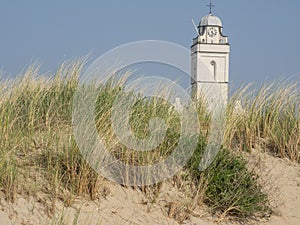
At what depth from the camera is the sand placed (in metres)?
4.64

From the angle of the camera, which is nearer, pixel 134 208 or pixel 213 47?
pixel 134 208

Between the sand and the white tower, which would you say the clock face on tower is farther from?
the sand

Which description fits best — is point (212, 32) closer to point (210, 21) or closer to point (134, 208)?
point (210, 21)

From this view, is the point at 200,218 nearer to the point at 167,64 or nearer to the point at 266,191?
the point at 266,191

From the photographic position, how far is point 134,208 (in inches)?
203

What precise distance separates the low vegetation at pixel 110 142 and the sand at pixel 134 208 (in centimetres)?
10

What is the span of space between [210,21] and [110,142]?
41.1 meters

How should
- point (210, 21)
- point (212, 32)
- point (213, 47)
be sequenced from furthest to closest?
point (210, 21)
point (212, 32)
point (213, 47)

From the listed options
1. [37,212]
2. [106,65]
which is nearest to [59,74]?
[106,65]

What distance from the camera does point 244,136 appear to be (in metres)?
6.75

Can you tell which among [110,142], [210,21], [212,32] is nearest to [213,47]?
[212,32]

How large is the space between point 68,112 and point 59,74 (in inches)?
45.8

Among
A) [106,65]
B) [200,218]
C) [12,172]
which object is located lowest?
[200,218]

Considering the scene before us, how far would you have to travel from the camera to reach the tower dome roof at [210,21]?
45.1 m
